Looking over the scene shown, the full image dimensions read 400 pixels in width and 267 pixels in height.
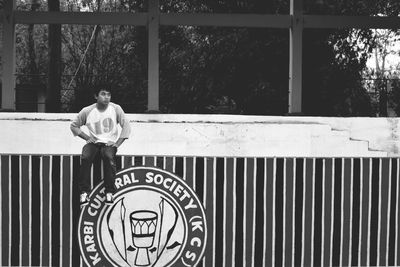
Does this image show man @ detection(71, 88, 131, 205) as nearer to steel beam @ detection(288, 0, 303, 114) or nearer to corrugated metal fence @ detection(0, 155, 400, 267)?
corrugated metal fence @ detection(0, 155, 400, 267)

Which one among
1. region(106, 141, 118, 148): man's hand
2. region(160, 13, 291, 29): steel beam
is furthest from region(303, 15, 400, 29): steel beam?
region(106, 141, 118, 148): man's hand

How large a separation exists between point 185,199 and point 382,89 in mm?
8642

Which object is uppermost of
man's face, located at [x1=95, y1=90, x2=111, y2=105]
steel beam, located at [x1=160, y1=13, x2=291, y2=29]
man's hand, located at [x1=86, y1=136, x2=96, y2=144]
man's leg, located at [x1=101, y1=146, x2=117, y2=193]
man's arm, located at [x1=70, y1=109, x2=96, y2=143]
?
steel beam, located at [x1=160, y1=13, x2=291, y2=29]

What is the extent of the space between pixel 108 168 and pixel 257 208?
2.02m

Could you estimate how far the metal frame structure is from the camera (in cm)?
907

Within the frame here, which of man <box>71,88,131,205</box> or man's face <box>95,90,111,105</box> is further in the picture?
man's face <box>95,90,111,105</box>

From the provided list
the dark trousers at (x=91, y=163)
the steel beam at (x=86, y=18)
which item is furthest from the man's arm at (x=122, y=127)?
the steel beam at (x=86, y=18)

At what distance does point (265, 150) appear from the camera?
7531 mm

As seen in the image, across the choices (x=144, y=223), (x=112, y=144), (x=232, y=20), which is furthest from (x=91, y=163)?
(x=232, y=20)

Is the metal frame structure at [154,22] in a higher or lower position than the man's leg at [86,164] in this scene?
higher

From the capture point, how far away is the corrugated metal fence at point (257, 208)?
273 inches

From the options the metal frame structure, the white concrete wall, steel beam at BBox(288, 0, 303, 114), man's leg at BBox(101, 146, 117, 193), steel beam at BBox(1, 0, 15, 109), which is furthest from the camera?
steel beam at BBox(288, 0, 303, 114)

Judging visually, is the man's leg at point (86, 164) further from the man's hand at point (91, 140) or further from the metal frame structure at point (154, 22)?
the metal frame structure at point (154, 22)

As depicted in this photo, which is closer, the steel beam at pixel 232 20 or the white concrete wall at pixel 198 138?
the white concrete wall at pixel 198 138
